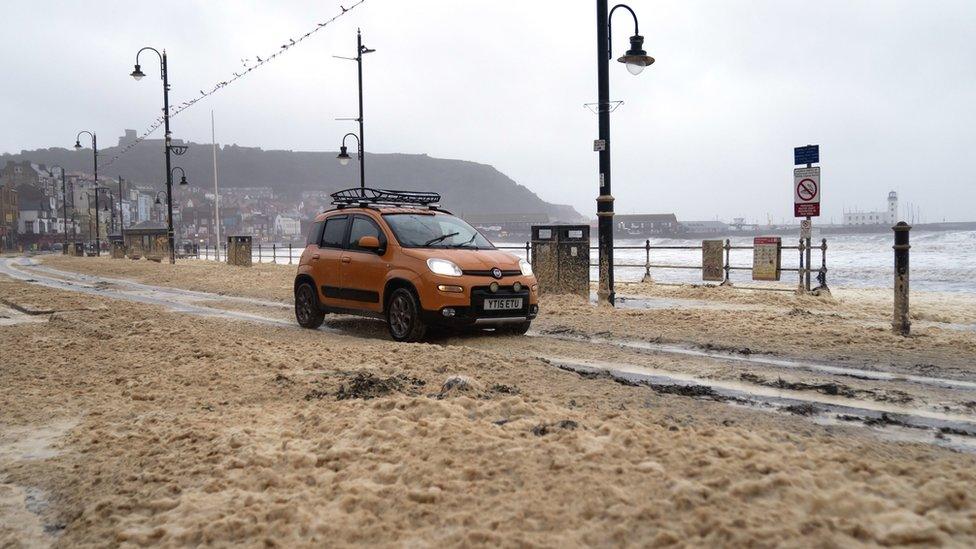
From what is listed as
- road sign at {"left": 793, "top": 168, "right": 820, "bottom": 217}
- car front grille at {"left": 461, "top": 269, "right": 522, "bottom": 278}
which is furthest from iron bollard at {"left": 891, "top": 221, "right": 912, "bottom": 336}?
road sign at {"left": 793, "top": 168, "right": 820, "bottom": 217}

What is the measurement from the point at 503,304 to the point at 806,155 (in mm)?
9941

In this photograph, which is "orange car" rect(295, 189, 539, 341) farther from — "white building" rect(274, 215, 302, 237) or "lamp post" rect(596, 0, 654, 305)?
"white building" rect(274, 215, 302, 237)

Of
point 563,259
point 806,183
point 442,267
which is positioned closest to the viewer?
point 442,267

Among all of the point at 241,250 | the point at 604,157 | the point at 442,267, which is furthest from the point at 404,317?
the point at 241,250

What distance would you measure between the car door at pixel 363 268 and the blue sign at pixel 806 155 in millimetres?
10430

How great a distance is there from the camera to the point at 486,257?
31.3 feet

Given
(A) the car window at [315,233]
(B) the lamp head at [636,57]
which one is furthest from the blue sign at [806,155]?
(A) the car window at [315,233]

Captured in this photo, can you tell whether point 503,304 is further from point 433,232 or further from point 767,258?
point 767,258

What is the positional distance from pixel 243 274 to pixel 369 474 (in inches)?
933

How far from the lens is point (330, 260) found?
10641 millimetres

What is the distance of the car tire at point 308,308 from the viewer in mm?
10906

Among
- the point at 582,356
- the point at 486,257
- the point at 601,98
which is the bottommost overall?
the point at 582,356

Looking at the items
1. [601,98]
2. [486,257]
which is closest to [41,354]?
[486,257]

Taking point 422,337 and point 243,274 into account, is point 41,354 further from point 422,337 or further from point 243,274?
point 243,274
